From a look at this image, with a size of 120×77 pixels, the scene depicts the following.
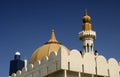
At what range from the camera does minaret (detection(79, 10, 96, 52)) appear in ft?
124

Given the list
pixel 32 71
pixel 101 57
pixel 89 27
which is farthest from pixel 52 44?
pixel 89 27

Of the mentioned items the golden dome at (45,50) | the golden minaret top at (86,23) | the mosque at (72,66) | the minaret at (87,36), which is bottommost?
the mosque at (72,66)

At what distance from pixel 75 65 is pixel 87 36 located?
1519 centimetres

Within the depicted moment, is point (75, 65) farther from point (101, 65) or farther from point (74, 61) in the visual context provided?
point (101, 65)

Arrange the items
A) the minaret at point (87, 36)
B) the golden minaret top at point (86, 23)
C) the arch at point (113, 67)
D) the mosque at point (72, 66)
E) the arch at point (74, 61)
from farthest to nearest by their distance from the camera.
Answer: the golden minaret top at point (86, 23)
the minaret at point (87, 36)
the arch at point (113, 67)
the arch at point (74, 61)
the mosque at point (72, 66)

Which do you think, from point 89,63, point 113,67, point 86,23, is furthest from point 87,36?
point 89,63

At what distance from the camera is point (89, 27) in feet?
131

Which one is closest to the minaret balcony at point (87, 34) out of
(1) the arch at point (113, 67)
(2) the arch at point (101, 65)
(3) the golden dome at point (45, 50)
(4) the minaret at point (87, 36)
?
(4) the minaret at point (87, 36)

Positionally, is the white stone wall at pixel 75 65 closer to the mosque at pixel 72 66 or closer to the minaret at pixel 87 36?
the mosque at pixel 72 66

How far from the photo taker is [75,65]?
936 inches

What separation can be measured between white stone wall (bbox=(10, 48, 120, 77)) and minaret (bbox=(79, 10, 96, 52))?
36.0 ft

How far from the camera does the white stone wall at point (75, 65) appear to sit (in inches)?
914

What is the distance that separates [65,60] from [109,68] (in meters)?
5.25

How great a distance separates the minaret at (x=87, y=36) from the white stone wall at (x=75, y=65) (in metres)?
11.0
